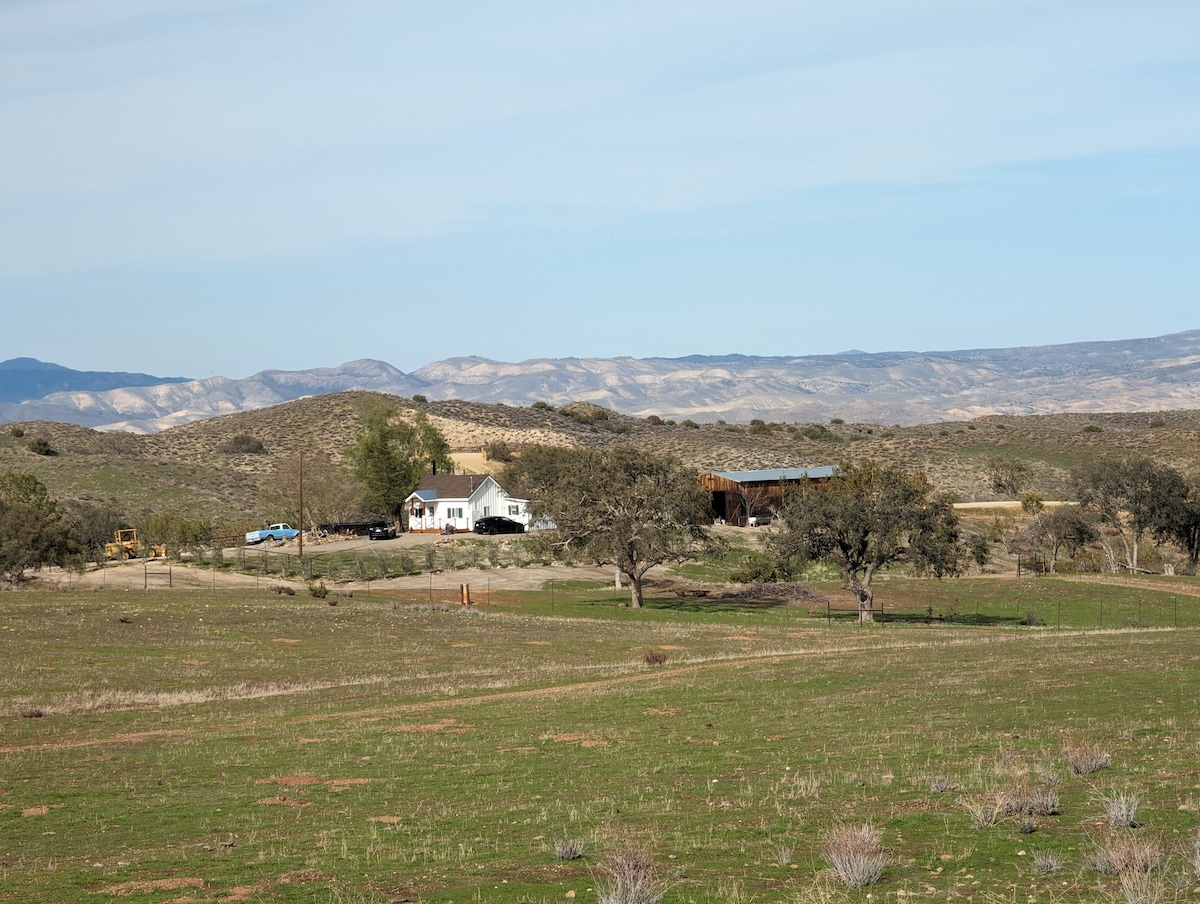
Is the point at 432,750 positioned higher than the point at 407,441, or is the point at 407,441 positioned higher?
the point at 407,441

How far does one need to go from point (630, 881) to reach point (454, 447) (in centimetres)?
17972

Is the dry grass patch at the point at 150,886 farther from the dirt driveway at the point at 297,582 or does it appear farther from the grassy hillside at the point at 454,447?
the grassy hillside at the point at 454,447

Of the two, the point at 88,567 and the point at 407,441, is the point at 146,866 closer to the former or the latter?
the point at 88,567

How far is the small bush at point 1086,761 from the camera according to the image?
57.9 feet

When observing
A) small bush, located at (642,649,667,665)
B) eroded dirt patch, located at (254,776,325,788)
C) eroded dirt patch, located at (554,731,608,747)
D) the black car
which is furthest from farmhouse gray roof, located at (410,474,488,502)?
eroded dirt patch, located at (254,776,325,788)

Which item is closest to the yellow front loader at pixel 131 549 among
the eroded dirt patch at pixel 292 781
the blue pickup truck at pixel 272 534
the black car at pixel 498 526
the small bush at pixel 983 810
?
the blue pickup truck at pixel 272 534

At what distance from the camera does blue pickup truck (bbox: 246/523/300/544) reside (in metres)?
108

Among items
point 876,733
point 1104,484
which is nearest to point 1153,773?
point 876,733

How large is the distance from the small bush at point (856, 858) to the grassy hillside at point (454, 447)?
121491 mm

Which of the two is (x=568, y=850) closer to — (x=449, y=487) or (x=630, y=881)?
(x=630, y=881)

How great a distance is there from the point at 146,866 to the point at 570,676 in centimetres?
2346

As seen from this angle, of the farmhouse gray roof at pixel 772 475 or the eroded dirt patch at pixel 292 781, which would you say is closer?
the eroded dirt patch at pixel 292 781

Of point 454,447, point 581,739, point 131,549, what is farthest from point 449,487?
point 581,739

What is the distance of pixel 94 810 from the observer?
1902 centimetres
